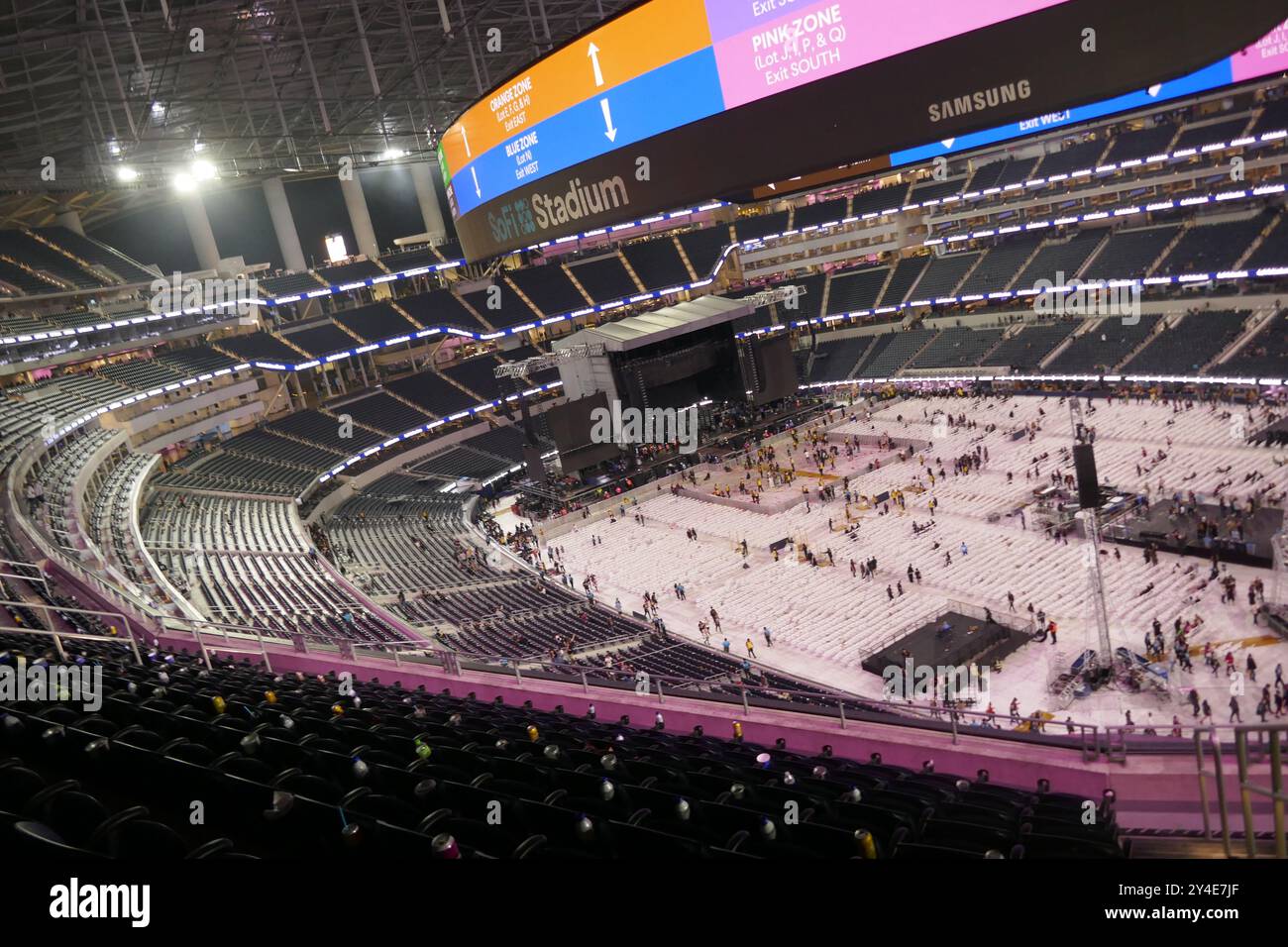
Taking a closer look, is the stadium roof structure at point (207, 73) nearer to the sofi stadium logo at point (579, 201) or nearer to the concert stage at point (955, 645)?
the concert stage at point (955, 645)

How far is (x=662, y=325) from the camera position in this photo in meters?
45.8

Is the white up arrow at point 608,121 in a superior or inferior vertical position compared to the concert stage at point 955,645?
superior

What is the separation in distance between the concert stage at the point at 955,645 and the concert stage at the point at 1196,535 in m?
6.01

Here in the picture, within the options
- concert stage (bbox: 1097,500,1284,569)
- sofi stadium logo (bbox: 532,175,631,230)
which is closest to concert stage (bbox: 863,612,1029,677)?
concert stage (bbox: 1097,500,1284,569)

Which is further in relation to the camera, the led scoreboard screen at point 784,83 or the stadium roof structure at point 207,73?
the stadium roof structure at point 207,73

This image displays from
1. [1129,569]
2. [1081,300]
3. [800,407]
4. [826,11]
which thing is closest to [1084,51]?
[826,11]

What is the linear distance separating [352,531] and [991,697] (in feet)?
85.2

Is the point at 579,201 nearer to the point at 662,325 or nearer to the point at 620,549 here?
the point at 620,549

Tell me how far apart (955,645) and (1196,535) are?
8711mm

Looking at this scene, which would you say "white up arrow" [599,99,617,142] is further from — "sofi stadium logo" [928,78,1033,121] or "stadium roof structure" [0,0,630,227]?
"stadium roof structure" [0,0,630,227]

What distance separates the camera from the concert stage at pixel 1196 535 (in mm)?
22969

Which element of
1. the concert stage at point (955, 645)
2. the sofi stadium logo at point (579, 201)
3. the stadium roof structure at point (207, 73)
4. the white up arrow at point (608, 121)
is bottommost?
the concert stage at point (955, 645)

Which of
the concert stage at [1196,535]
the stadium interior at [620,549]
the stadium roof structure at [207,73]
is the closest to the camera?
the stadium interior at [620,549]

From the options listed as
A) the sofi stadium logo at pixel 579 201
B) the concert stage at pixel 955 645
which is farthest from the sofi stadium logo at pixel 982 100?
the concert stage at pixel 955 645
